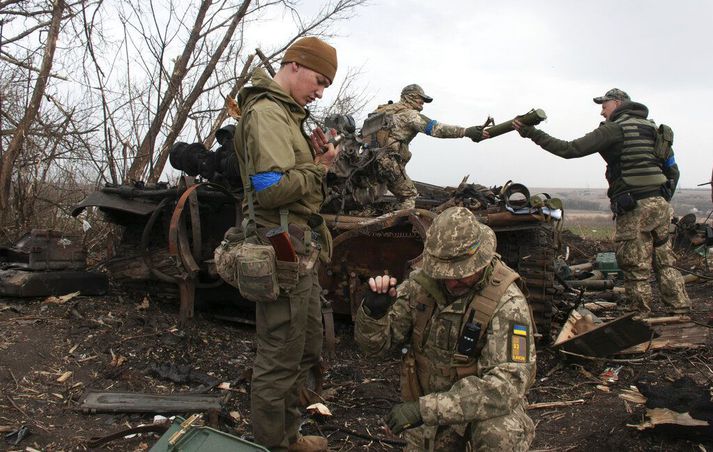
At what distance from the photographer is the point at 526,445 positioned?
2.79m

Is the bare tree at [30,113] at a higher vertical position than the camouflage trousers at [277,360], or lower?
higher

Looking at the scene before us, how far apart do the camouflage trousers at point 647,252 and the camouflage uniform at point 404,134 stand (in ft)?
7.21

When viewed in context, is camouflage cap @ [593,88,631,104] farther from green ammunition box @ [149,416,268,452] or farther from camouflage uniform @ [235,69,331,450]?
green ammunition box @ [149,416,268,452]

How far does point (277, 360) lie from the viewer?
3.36m

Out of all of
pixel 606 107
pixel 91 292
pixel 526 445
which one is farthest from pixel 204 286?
pixel 606 107

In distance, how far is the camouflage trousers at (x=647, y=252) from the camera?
6.39 metres

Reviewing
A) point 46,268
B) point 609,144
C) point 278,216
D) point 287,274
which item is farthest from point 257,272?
point 609,144

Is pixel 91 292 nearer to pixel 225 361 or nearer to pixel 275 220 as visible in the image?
pixel 225 361

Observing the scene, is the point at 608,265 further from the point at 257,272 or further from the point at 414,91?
the point at 257,272

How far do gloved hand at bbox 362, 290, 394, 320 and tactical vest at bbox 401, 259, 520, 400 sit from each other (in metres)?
0.24

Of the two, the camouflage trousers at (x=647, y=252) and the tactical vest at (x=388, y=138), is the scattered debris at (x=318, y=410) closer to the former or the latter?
the tactical vest at (x=388, y=138)

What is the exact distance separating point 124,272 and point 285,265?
3.32 meters

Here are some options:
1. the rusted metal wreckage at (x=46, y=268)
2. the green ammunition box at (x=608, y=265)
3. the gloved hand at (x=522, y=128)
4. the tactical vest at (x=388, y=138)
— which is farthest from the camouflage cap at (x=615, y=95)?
the rusted metal wreckage at (x=46, y=268)

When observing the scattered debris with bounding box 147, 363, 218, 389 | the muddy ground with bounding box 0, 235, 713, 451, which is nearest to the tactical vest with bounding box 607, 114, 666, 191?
the muddy ground with bounding box 0, 235, 713, 451
